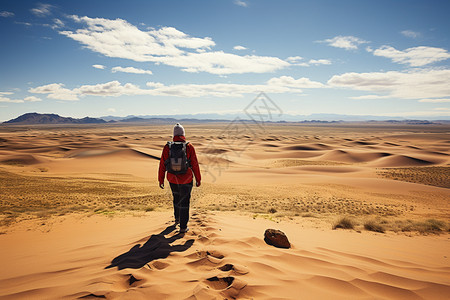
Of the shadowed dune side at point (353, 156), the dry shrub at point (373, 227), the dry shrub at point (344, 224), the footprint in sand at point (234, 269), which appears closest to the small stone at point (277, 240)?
the footprint in sand at point (234, 269)

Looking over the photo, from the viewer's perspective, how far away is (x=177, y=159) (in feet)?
15.2

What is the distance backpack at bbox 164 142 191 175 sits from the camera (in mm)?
4641

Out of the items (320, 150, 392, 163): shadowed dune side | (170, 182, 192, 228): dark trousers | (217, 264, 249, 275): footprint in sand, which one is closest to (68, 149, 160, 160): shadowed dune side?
(320, 150, 392, 163): shadowed dune side

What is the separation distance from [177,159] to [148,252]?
68.1 inches

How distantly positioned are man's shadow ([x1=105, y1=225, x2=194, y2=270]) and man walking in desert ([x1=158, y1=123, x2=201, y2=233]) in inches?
21.7

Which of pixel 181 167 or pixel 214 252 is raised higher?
pixel 181 167

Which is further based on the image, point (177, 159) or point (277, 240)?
point (177, 159)

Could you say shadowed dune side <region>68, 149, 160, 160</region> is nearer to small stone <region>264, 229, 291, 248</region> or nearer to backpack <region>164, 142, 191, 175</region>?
backpack <region>164, 142, 191, 175</region>

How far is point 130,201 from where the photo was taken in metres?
11.1

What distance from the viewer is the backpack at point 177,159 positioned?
183 inches

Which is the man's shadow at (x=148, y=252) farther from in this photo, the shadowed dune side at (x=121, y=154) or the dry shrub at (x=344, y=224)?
the shadowed dune side at (x=121, y=154)

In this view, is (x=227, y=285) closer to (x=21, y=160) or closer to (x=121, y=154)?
(x=21, y=160)

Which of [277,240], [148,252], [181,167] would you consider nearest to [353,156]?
[277,240]

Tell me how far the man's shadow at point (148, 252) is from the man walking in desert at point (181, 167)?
55cm
